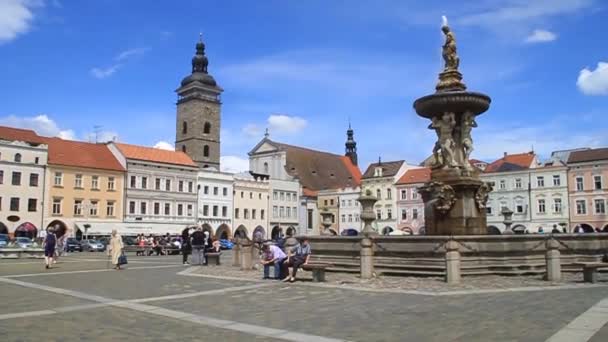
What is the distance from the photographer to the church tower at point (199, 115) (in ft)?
308

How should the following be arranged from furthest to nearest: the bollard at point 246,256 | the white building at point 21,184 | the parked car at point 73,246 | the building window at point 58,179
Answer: the building window at point 58,179, the white building at point 21,184, the parked car at point 73,246, the bollard at point 246,256

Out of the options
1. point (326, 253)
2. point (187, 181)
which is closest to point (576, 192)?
point (187, 181)

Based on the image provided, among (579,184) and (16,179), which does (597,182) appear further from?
(16,179)

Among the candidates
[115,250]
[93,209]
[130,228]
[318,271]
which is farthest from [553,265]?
[130,228]

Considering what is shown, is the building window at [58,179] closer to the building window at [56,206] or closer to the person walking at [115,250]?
the building window at [56,206]

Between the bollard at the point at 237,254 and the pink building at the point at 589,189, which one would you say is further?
the pink building at the point at 589,189

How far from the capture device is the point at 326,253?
64.4ft

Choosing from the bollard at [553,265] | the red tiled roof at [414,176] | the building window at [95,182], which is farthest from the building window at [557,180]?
the bollard at [553,265]

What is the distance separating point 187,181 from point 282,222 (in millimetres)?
18891

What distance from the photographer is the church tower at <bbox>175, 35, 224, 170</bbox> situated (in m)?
94.0

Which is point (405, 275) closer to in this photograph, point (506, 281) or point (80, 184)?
point (506, 281)

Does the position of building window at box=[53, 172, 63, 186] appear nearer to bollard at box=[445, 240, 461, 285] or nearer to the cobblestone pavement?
the cobblestone pavement

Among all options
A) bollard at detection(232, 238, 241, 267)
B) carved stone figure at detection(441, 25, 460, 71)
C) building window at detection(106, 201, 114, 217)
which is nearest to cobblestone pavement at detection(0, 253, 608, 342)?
bollard at detection(232, 238, 241, 267)

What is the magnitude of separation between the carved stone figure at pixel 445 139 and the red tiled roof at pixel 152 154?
51.2 m
